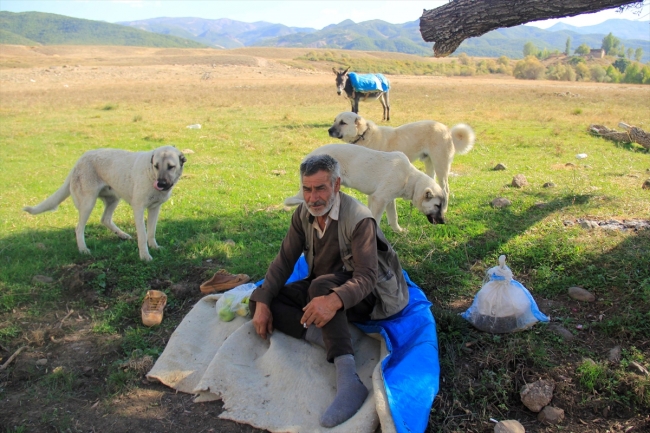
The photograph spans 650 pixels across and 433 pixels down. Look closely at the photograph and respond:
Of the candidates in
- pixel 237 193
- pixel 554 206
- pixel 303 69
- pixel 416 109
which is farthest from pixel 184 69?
pixel 554 206

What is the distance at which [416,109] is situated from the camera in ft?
67.8

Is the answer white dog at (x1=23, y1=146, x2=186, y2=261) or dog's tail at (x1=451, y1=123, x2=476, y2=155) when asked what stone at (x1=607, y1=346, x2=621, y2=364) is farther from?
dog's tail at (x1=451, y1=123, x2=476, y2=155)

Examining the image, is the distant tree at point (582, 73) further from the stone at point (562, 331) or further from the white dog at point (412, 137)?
the stone at point (562, 331)

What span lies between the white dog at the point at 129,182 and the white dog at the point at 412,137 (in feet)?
9.44

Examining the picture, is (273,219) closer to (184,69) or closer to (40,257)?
(40,257)

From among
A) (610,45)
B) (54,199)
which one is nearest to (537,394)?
(54,199)

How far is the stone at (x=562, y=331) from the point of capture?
378cm

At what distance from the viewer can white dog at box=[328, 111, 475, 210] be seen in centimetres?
756

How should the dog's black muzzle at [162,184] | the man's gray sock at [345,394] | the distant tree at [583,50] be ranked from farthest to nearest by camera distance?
1. the distant tree at [583,50]
2. the dog's black muzzle at [162,184]
3. the man's gray sock at [345,394]

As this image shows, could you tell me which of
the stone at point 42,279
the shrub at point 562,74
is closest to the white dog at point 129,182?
the stone at point 42,279

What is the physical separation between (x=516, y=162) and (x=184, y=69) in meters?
47.2

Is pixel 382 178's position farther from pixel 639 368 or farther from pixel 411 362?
pixel 639 368

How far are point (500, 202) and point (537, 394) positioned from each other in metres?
4.14

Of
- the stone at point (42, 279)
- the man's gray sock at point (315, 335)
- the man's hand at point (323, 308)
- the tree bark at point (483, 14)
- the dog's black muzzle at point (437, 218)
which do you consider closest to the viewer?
the man's hand at point (323, 308)
